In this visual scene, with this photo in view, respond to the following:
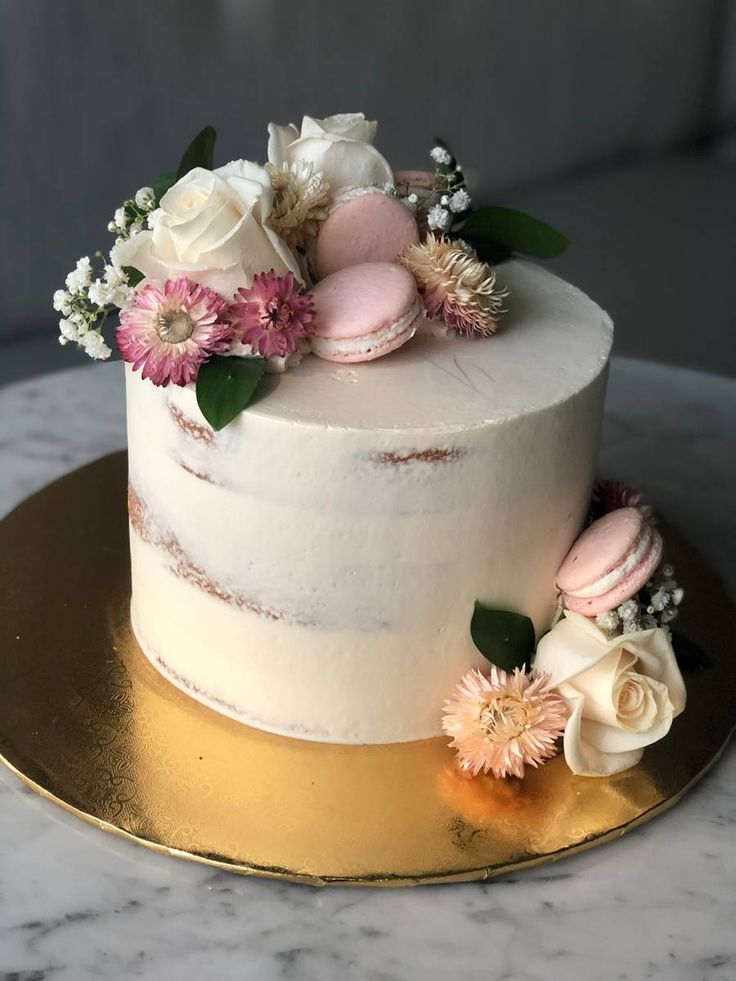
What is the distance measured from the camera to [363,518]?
123cm

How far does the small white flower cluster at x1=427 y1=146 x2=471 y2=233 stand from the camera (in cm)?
140

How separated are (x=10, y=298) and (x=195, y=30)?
2.36 feet

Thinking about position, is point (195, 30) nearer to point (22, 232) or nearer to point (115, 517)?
point (22, 232)

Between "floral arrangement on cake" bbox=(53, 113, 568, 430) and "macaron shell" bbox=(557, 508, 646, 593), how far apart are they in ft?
0.78

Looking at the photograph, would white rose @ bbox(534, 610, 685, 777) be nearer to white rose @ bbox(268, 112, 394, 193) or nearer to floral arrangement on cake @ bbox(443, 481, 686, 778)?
floral arrangement on cake @ bbox(443, 481, 686, 778)

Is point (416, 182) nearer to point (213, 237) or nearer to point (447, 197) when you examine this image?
point (447, 197)

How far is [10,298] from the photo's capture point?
2861 mm

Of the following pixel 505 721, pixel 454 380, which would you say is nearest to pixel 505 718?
pixel 505 721

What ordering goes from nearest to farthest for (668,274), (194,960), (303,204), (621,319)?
1. (194,960)
2. (303,204)
3. (621,319)
4. (668,274)

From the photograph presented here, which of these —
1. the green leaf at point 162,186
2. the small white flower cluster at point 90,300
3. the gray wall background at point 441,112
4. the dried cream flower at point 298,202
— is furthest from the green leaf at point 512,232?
the gray wall background at point 441,112

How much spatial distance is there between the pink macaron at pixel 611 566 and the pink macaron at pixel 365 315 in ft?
0.97

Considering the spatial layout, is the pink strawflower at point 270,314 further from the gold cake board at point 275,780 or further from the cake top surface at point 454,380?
the gold cake board at point 275,780

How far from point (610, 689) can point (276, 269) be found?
1.71ft

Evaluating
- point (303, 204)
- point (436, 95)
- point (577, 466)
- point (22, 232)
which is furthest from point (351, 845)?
point (436, 95)
